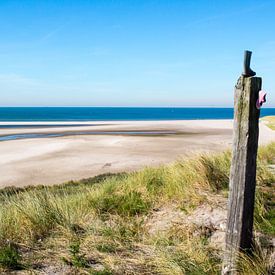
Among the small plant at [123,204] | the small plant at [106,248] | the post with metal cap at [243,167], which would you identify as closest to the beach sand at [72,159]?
the small plant at [123,204]

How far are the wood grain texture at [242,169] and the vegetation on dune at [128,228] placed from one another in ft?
0.63

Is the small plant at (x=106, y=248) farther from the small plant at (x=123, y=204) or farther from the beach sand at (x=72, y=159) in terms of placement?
the beach sand at (x=72, y=159)

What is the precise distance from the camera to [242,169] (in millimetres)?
4109

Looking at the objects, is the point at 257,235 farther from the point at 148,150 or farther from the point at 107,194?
the point at 148,150

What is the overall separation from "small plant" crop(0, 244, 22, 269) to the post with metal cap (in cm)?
266

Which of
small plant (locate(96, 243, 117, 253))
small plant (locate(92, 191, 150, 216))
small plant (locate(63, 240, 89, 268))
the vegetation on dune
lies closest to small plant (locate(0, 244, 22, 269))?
the vegetation on dune

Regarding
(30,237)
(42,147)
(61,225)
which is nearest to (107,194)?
(61,225)

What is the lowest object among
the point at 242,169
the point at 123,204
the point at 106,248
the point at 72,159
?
the point at 72,159

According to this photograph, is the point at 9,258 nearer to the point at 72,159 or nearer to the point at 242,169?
the point at 242,169

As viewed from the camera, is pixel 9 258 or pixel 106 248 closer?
pixel 9 258

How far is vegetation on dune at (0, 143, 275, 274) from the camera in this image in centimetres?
470

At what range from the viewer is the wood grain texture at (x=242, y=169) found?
403 centimetres

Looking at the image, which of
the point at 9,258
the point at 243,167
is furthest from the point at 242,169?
the point at 9,258

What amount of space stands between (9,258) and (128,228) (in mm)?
2020
